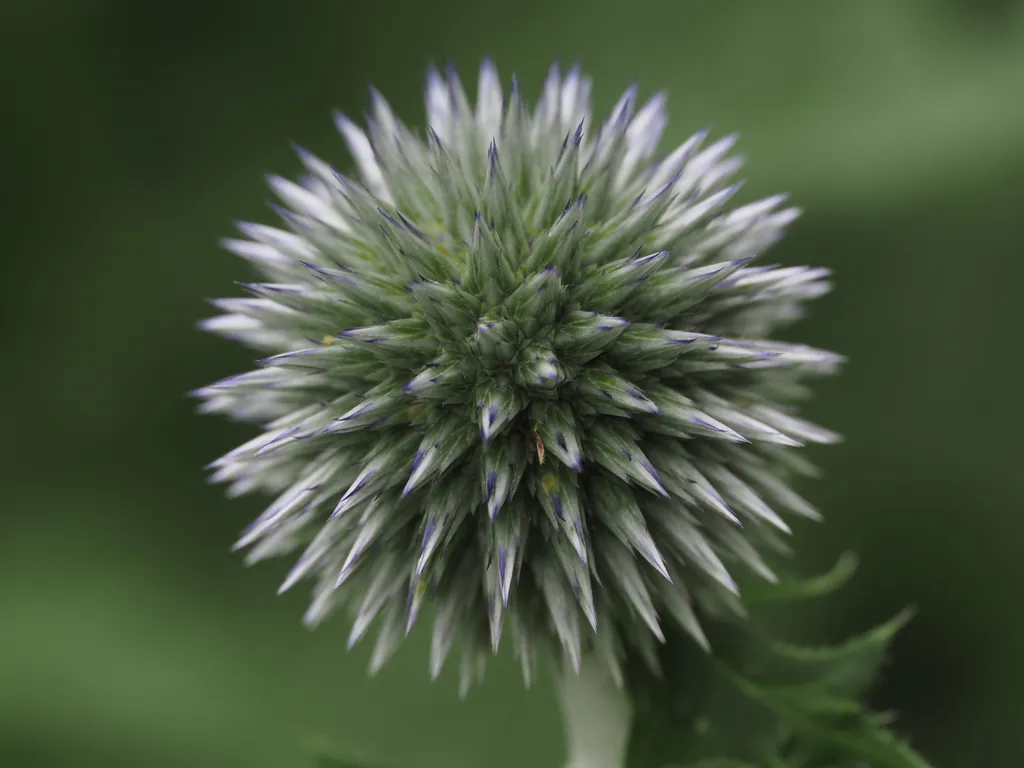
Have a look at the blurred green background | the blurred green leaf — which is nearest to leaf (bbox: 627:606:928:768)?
the blurred green leaf

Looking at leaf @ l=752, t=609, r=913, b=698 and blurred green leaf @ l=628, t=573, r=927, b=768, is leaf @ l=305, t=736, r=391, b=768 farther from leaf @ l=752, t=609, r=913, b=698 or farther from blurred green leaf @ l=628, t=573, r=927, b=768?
leaf @ l=752, t=609, r=913, b=698

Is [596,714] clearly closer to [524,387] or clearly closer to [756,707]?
[756,707]

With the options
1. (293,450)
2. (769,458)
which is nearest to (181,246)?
(293,450)

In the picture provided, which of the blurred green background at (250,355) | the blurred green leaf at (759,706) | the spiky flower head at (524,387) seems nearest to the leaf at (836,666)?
the blurred green leaf at (759,706)

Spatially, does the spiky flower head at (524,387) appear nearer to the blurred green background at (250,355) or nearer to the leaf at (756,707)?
the leaf at (756,707)

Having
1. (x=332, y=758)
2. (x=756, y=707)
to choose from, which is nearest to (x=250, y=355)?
(x=332, y=758)

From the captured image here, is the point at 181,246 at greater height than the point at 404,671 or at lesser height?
greater

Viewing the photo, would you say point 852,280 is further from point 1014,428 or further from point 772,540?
point 772,540
